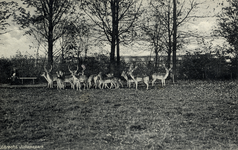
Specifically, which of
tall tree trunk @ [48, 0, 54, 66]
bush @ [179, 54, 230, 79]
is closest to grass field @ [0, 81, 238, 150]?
tall tree trunk @ [48, 0, 54, 66]

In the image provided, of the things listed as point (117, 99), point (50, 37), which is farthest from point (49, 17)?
point (117, 99)

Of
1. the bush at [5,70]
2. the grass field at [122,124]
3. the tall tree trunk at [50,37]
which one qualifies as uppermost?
the tall tree trunk at [50,37]

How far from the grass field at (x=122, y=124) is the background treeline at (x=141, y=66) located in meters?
10.1

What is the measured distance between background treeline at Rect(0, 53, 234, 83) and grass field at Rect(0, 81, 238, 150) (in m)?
10.1

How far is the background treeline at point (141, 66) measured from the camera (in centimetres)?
2100

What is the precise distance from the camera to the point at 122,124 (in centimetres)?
770

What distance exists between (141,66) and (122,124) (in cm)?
1580

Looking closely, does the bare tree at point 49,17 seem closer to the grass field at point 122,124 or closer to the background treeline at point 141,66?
the background treeline at point 141,66

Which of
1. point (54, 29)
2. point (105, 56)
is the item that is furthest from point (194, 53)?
point (54, 29)

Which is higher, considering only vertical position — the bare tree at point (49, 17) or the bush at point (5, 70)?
the bare tree at point (49, 17)

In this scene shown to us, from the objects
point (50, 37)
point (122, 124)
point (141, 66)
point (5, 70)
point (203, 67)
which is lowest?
point (122, 124)

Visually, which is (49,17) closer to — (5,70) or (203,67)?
(5,70)

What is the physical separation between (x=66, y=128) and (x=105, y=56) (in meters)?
15.9

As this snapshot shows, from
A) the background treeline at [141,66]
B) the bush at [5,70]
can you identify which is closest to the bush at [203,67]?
the background treeline at [141,66]
